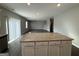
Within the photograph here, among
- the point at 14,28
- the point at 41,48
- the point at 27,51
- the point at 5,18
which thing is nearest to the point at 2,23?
the point at 5,18

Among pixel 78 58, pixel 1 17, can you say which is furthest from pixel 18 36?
pixel 78 58

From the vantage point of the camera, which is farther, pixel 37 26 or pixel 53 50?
pixel 37 26

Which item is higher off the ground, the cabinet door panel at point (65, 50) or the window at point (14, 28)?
the window at point (14, 28)

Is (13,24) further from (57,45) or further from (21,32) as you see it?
(57,45)

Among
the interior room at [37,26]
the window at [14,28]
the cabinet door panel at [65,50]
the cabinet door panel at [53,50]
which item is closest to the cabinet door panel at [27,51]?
the interior room at [37,26]

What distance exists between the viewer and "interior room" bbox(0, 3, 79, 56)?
2223 millimetres

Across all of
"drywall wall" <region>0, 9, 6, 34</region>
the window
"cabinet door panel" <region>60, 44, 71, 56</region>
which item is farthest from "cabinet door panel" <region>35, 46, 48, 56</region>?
"drywall wall" <region>0, 9, 6, 34</region>

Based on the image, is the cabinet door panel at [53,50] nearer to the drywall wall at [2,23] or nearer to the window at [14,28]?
the window at [14,28]

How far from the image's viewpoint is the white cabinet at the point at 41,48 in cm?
221

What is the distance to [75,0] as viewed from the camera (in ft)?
2.36

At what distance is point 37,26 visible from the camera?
2.87 meters

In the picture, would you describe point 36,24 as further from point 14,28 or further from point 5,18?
point 5,18

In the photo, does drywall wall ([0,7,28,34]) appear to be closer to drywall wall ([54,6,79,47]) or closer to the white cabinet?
the white cabinet

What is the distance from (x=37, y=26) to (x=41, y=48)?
817 mm
